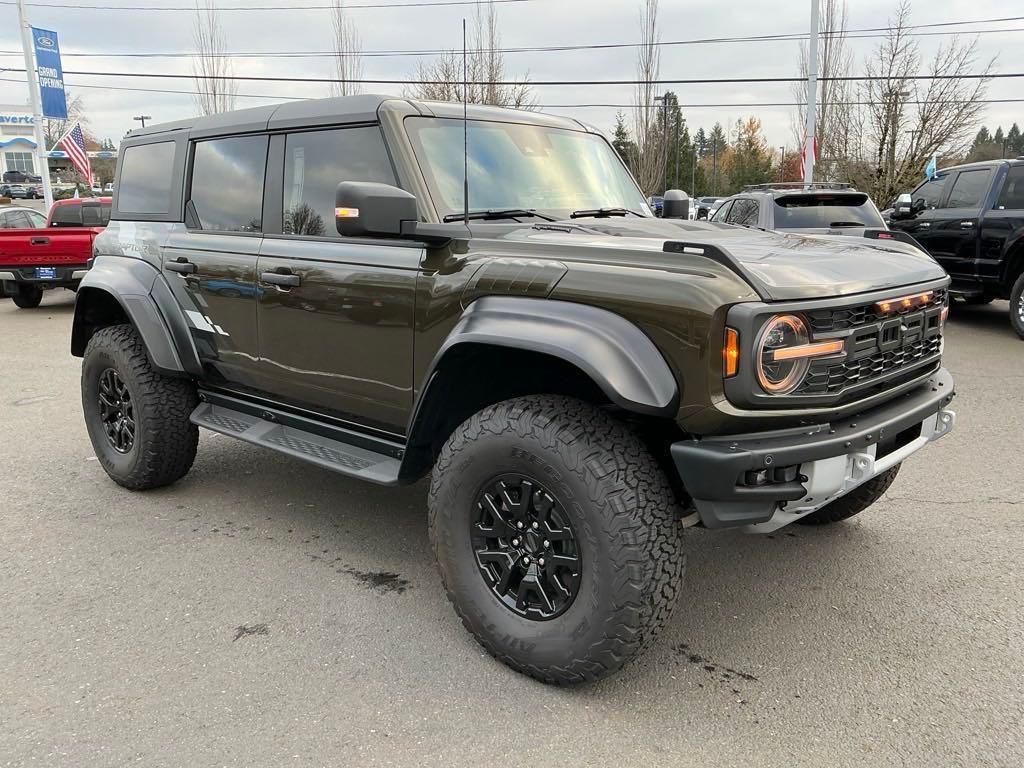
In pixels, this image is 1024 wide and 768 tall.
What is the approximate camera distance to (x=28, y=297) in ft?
44.3

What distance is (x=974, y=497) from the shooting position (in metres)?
4.44

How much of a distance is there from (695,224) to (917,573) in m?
1.85

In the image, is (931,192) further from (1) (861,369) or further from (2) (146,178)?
(2) (146,178)

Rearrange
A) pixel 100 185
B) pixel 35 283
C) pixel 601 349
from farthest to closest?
1. pixel 100 185
2. pixel 35 283
3. pixel 601 349

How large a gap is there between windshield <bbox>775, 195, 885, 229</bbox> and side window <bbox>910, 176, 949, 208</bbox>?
78.9 inches

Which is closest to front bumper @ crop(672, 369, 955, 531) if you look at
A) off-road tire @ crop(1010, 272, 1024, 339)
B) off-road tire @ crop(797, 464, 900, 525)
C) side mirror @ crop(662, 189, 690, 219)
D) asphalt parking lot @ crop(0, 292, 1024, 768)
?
asphalt parking lot @ crop(0, 292, 1024, 768)

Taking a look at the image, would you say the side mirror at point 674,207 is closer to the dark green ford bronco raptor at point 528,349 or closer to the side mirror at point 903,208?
the dark green ford bronco raptor at point 528,349

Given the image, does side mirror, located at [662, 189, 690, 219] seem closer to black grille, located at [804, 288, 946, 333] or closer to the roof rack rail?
black grille, located at [804, 288, 946, 333]

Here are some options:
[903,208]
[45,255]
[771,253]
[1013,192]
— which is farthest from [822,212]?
[45,255]

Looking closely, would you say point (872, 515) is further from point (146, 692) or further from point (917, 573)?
point (146, 692)

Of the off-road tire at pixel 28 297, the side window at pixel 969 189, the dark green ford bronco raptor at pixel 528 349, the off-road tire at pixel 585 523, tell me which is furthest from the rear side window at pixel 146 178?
the off-road tire at pixel 28 297

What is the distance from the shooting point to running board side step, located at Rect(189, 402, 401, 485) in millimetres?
3375

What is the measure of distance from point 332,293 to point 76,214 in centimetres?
1323

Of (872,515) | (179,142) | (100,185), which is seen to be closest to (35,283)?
(179,142)
